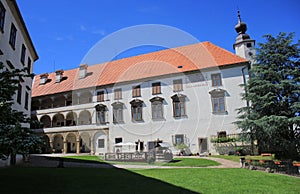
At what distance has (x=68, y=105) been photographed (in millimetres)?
32750

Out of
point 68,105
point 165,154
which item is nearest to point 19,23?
point 165,154

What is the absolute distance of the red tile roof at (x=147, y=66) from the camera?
26.7 metres

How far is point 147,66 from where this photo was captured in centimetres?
3056

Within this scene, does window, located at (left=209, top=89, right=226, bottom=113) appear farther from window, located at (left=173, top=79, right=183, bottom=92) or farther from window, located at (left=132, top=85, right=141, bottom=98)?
window, located at (left=132, top=85, right=141, bottom=98)

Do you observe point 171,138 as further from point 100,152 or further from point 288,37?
point 288,37

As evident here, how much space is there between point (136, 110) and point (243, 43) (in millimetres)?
14195

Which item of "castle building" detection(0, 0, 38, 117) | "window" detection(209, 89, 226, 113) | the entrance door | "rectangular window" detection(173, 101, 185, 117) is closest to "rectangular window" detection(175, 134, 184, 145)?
the entrance door

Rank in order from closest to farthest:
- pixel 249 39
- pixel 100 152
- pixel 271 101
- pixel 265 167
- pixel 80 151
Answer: pixel 265 167, pixel 271 101, pixel 249 39, pixel 100 152, pixel 80 151

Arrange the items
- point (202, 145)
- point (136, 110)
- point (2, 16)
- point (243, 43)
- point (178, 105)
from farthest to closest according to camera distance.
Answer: point (136, 110) < point (243, 43) < point (178, 105) < point (202, 145) < point (2, 16)

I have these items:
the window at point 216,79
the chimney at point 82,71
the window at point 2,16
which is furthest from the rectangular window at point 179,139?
the window at point 2,16

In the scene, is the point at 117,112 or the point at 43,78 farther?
the point at 43,78

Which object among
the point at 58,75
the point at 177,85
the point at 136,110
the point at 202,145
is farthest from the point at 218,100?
the point at 58,75

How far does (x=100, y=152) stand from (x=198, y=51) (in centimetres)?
1700

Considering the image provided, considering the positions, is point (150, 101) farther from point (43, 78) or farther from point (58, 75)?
point (43, 78)
